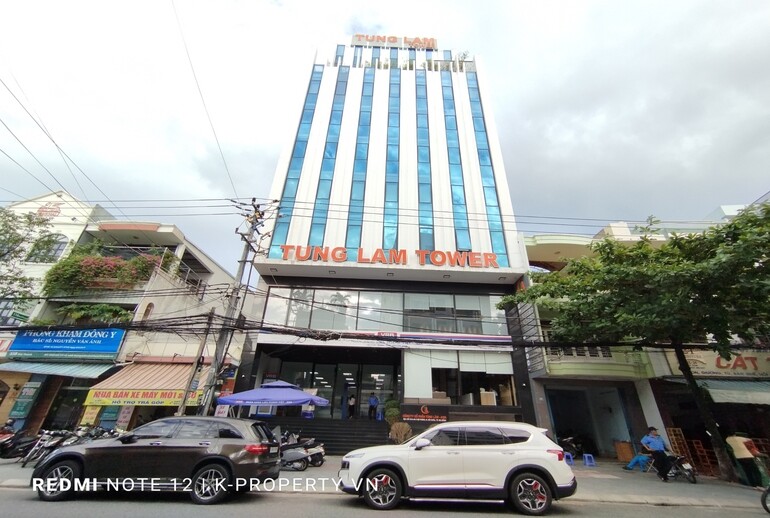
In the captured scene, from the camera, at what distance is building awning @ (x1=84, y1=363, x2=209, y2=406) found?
13.1m

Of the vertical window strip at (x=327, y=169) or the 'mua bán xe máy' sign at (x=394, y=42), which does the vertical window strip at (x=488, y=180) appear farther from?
the vertical window strip at (x=327, y=169)

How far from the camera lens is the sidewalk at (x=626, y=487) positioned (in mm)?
7684

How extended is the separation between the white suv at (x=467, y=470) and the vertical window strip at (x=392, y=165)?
42.0 feet

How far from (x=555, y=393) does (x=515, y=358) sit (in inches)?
188

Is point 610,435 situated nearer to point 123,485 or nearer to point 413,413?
point 413,413

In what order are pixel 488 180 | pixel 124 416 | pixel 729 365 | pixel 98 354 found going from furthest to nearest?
pixel 488 180 → pixel 98 354 → pixel 124 416 → pixel 729 365

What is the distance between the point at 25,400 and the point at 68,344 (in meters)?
2.89

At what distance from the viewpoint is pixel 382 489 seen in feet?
20.7

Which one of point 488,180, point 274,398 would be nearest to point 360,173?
point 488,180

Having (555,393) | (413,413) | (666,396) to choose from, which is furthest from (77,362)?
(666,396)

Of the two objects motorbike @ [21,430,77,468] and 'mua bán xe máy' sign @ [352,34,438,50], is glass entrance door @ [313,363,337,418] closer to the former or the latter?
motorbike @ [21,430,77,468]

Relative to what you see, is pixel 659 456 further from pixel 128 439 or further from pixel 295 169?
pixel 295 169

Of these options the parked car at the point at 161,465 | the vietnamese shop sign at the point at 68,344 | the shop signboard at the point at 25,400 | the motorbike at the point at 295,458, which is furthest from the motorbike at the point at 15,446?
the motorbike at the point at 295,458

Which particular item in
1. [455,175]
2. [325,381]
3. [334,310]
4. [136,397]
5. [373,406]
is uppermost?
[455,175]
